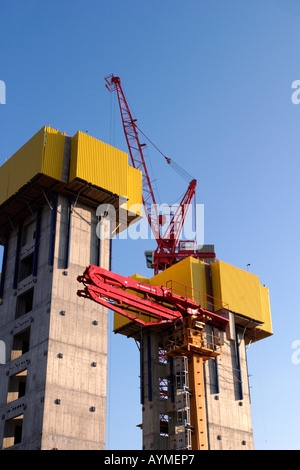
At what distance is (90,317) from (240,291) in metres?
27.6

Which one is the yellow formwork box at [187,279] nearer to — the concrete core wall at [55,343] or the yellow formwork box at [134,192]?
the yellow formwork box at [134,192]

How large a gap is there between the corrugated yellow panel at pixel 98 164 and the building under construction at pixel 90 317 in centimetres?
17

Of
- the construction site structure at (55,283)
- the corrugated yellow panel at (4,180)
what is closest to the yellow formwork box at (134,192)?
the construction site structure at (55,283)

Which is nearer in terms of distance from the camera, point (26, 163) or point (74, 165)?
point (74, 165)

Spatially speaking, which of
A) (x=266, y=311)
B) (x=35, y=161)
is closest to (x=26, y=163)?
(x=35, y=161)

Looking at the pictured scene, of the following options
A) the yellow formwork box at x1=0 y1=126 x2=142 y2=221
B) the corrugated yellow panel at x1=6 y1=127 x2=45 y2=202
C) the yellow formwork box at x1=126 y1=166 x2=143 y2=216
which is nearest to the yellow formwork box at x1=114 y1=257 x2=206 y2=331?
the yellow formwork box at x1=126 y1=166 x2=143 y2=216

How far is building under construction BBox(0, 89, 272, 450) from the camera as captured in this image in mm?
71875

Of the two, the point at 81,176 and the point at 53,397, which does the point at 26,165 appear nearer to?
the point at 81,176

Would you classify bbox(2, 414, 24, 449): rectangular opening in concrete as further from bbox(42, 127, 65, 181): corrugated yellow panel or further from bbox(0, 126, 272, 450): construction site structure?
bbox(42, 127, 65, 181): corrugated yellow panel

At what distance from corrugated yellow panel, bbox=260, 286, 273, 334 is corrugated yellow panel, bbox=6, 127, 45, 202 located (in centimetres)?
4260

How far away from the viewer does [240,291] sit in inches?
3905

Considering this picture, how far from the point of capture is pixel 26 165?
285 feet

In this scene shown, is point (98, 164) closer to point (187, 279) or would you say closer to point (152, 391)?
point (187, 279)

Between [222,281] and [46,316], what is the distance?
29.9 meters
